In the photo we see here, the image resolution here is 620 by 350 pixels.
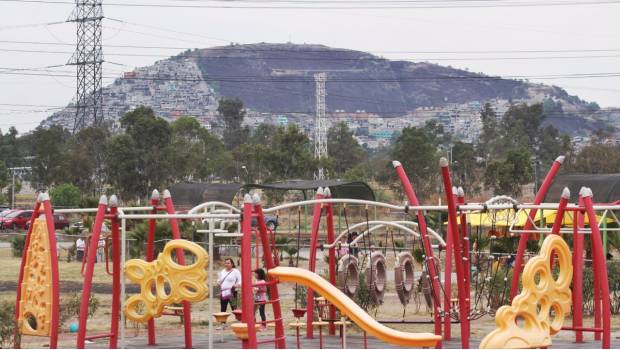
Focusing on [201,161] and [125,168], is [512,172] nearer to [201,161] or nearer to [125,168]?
[125,168]

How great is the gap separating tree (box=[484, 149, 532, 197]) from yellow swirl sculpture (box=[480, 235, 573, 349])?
157 feet

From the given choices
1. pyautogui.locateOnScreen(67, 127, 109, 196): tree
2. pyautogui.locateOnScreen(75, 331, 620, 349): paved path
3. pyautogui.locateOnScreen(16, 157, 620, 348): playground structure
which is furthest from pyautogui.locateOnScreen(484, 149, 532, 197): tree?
pyautogui.locateOnScreen(16, 157, 620, 348): playground structure

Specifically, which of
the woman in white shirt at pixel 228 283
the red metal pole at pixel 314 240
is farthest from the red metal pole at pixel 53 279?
the woman in white shirt at pixel 228 283

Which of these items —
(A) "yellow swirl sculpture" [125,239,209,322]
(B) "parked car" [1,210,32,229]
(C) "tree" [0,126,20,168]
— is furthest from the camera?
(C) "tree" [0,126,20,168]

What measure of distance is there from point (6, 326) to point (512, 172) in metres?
47.4

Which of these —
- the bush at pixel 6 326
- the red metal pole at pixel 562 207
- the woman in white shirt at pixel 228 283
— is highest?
the red metal pole at pixel 562 207

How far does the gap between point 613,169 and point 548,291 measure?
5954 cm

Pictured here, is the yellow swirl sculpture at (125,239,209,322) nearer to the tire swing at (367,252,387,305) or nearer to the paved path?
the paved path

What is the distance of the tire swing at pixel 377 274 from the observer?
17734mm

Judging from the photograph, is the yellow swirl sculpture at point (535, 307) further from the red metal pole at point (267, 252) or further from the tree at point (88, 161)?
the tree at point (88, 161)

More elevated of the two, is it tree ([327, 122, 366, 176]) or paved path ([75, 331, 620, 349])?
tree ([327, 122, 366, 176])

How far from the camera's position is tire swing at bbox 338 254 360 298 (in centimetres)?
1777

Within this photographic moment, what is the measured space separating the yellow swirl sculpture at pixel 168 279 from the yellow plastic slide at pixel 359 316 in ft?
18.3

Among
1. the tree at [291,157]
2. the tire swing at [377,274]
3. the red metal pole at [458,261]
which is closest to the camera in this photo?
the red metal pole at [458,261]
